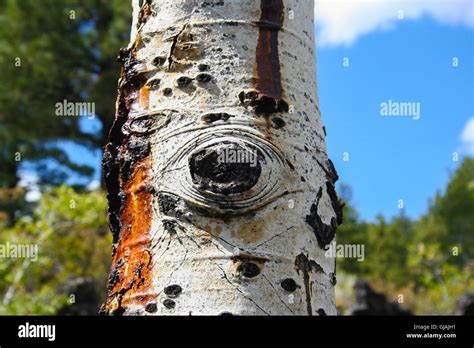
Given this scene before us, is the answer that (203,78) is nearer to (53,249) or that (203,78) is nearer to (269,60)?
(269,60)

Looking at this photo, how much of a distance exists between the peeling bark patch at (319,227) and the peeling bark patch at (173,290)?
0.93 ft

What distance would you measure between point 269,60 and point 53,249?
9955mm

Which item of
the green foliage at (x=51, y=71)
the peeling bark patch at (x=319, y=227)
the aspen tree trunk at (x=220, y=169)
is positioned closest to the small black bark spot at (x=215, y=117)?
the aspen tree trunk at (x=220, y=169)

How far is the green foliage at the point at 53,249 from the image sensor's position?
8734mm

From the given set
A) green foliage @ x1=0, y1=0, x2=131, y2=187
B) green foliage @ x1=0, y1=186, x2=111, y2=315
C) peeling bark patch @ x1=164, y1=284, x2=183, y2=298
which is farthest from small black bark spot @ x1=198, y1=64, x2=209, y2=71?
green foliage @ x1=0, y1=0, x2=131, y2=187

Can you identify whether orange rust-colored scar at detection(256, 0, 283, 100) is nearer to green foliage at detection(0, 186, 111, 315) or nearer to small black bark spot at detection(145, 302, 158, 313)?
small black bark spot at detection(145, 302, 158, 313)

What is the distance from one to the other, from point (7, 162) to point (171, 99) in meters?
17.8

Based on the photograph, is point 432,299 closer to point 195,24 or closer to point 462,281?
point 462,281

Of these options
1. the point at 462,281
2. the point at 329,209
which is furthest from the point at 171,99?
the point at 462,281

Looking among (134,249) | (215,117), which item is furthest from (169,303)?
(215,117)

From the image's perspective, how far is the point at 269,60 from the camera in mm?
1603

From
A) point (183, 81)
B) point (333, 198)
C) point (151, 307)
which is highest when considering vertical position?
point (183, 81)

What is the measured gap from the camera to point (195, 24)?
63.9 inches

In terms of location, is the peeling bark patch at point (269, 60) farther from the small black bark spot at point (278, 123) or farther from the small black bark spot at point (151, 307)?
the small black bark spot at point (151, 307)
